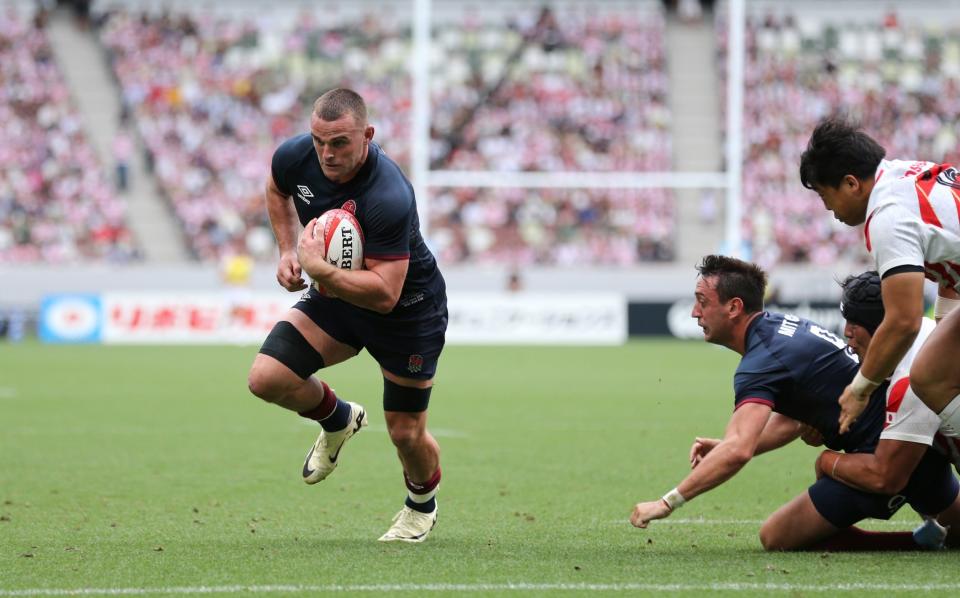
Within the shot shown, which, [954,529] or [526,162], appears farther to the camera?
[526,162]

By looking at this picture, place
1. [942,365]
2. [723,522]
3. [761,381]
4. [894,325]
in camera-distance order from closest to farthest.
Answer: [894,325] → [942,365] → [761,381] → [723,522]

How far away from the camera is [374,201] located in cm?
600

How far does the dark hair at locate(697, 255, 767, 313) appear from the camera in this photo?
5.80 meters

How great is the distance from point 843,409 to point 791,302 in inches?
864

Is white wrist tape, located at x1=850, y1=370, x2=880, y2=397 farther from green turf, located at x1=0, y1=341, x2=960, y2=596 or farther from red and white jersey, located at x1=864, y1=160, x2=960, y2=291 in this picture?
green turf, located at x1=0, y1=341, x2=960, y2=596

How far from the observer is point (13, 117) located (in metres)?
32.1

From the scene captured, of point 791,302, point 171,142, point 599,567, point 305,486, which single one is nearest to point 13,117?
point 171,142

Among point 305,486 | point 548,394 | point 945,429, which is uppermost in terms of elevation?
point 945,429

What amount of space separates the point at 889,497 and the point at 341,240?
2715mm

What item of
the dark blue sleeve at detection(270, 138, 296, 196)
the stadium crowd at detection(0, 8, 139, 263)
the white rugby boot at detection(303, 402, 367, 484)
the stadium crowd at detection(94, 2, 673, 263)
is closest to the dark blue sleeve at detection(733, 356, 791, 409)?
the white rugby boot at detection(303, 402, 367, 484)

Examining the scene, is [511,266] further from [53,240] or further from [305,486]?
[305,486]

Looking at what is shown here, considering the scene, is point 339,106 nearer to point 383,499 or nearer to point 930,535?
point 383,499

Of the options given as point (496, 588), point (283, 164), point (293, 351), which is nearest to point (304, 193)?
point (283, 164)

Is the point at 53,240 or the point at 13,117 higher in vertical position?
the point at 13,117
